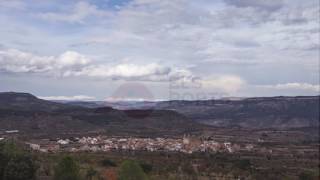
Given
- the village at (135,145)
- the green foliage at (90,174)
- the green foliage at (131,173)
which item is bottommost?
the village at (135,145)

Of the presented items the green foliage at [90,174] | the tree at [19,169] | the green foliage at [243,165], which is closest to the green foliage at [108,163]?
the green foliage at [90,174]

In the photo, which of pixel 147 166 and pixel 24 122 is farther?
pixel 24 122

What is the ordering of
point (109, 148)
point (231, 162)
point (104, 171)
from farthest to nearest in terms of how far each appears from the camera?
1. point (109, 148)
2. point (231, 162)
3. point (104, 171)

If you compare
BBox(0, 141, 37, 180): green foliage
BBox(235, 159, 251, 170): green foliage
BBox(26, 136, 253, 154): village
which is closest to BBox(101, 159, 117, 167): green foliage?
BBox(235, 159, 251, 170): green foliage

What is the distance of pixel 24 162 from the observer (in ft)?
190

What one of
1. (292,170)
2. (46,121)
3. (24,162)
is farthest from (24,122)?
(24,162)

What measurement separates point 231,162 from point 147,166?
36429mm

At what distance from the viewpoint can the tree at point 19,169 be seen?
2253 inches

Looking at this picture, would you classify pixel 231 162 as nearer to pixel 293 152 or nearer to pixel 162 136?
pixel 293 152

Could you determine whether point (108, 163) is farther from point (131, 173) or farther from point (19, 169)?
point (19, 169)

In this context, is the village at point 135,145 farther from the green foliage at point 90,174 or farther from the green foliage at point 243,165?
the green foliage at point 90,174

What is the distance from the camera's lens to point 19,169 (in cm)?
5734

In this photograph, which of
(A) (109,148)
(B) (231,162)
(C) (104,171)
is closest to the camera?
(C) (104,171)

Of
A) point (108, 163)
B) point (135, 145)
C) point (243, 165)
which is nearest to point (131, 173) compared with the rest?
point (108, 163)
